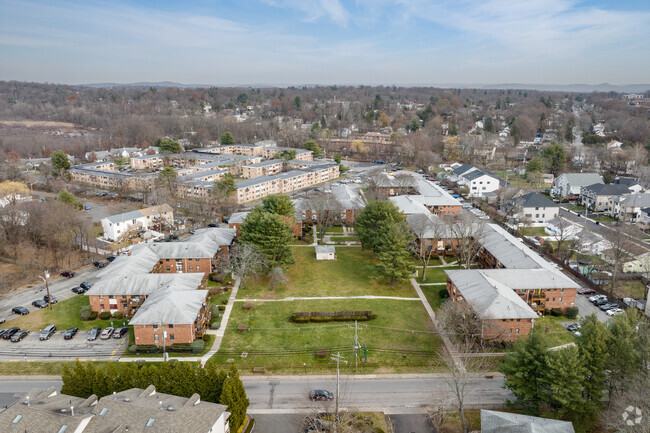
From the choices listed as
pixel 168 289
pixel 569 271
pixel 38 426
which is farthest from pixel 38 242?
pixel 569 271

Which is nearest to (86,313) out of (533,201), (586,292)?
(586,292)

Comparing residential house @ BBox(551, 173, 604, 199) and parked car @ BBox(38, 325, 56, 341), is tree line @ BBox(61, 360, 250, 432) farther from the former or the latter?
residential house @ BBox(551, 173, 604, 199)

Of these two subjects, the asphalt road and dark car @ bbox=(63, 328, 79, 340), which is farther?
the asphalt road

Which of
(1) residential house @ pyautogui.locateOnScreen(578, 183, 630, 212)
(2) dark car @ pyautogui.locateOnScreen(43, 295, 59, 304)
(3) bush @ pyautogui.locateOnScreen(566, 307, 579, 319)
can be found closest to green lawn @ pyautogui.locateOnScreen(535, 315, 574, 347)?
(3) bush @ pyautogui.locateOnScreen(566, 307, 579, 319)

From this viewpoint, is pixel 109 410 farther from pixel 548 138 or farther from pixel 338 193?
pixel 548 138

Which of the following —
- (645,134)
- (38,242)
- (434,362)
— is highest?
(645,134)

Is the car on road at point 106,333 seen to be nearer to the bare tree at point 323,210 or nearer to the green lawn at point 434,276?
the bare tree at point 323,210
